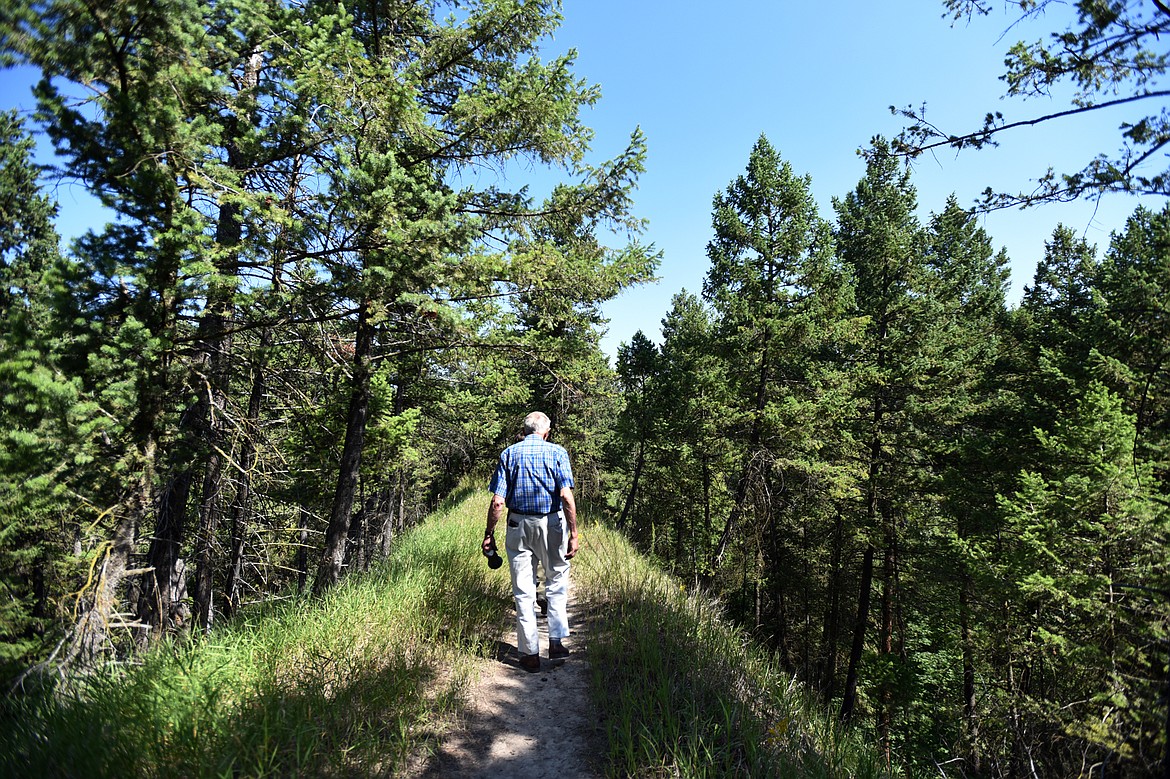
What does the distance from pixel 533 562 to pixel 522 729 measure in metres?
1.46

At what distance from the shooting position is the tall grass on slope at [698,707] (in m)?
2.77

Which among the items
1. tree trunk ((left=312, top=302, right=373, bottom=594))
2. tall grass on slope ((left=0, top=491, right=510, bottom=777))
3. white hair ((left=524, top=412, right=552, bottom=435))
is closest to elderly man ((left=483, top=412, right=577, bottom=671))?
white hair ((left=524, top=412, right=552, bottom=435))

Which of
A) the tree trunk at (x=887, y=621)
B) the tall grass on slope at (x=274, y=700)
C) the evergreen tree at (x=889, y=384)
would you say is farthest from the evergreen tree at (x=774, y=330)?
the tall grass on slope at (x=274, y=700)

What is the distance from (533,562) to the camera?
4641mm

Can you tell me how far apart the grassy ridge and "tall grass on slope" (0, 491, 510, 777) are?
10 millimetres

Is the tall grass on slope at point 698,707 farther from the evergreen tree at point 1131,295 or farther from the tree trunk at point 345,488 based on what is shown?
the evergreen tree at point 1131,295

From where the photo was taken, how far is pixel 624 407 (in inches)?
870

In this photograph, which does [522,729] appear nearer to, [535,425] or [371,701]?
[371,701]

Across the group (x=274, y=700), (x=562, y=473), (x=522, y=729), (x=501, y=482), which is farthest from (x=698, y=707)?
(x=274, y=700)

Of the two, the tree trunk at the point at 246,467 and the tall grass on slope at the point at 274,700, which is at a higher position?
the tree trunk at the point at 246,467

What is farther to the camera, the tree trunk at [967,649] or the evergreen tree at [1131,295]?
the tree trunk at [967,649]

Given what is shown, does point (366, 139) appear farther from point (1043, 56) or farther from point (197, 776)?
point (1043, 56)

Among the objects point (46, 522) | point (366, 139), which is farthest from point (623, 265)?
point (46, 522)

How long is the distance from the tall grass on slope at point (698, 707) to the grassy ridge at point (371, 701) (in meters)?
0.01
